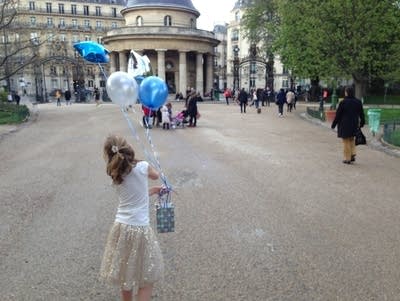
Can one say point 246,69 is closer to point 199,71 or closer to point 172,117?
point 199,71

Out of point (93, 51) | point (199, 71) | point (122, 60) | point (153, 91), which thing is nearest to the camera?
point (153, 91)

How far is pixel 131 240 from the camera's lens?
12.3 feet

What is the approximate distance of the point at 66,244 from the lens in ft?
19.0

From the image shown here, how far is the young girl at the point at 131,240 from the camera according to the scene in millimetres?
3730

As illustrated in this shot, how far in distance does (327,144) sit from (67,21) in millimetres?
82913

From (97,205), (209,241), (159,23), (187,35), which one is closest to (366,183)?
(209,241)

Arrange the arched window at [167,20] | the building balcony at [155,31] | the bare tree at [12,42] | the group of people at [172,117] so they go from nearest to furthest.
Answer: the group of people at [172,117] < the bare tree at [12,42] < the building balcony at [155,31] < the arched window at [167,20]

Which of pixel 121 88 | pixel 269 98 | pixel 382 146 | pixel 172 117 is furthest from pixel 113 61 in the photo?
pixel 121 88

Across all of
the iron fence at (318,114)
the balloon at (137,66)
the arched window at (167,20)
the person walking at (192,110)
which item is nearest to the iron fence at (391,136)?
the iron fence at (318,114)

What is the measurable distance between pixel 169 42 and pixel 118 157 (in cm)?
5539

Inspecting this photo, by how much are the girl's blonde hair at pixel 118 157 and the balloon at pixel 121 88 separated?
5.36 ft

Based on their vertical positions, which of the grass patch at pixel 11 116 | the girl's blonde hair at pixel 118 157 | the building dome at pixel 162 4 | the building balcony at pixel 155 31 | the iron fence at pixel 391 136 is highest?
the building dome at pixel 162 4

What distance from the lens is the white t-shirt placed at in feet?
12.3

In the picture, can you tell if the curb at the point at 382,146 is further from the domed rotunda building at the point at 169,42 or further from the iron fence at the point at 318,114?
the domed rotunda building at the point at 169,42
